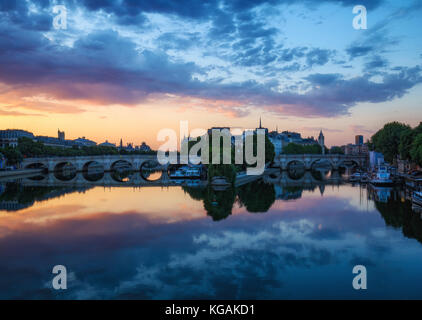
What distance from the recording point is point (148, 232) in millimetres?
24750

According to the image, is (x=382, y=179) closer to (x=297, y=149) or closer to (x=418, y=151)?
(x=418, y=151)

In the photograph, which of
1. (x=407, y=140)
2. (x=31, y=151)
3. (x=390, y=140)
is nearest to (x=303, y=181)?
(x=407, y=140)

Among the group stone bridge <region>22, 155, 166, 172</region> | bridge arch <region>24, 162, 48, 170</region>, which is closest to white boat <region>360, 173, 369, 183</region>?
stone bridge <region>22, 155, 166, 172</region>

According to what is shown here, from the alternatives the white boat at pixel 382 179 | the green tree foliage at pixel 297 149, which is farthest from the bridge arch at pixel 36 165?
the green tree foliage at pixel 297 149

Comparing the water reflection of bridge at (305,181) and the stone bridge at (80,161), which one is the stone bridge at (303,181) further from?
the stone bridge at (80,161)

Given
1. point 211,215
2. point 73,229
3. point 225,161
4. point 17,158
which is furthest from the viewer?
point 17,158

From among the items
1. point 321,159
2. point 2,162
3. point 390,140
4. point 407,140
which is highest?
point 390,140

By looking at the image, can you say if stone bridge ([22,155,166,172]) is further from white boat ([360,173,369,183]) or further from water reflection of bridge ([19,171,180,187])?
white boat ([360,173,369,183])

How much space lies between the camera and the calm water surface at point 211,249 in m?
14.6

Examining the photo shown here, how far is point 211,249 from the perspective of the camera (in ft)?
66.5

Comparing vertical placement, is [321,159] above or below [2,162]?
above
